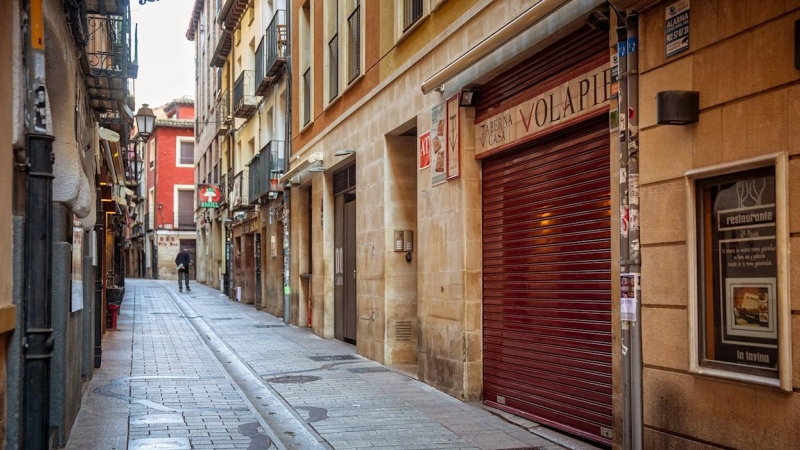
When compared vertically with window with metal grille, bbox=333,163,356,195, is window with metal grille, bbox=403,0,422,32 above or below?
above

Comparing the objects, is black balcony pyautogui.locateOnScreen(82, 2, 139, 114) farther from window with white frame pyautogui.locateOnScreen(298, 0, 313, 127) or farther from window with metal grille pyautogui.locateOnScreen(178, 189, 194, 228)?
window with metal grille pyautogui.locateOnScreen(178, 189, 194, 228)

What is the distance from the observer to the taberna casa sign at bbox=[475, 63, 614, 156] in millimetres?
7934

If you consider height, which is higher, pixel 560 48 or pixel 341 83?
pixel 341 83

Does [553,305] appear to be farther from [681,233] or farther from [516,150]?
[681,233]

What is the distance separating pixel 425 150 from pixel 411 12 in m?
2.32

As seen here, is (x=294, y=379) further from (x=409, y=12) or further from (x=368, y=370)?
(x=409, y=12)

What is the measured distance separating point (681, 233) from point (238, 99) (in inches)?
976

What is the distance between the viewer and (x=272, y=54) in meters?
24.2

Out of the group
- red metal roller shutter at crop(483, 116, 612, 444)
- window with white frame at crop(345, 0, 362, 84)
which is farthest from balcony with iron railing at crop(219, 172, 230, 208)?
red metal roller shutter at crop(483, 116, 612, 444)

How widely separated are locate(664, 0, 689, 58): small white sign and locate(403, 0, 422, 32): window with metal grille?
21.0 feet

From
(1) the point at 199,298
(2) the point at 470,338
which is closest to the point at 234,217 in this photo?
(1) the point at 199,298

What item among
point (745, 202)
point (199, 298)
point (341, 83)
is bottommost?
point (199, 298)

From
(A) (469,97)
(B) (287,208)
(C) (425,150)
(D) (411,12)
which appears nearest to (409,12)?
(D) (411,12)

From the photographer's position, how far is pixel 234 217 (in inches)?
1330
